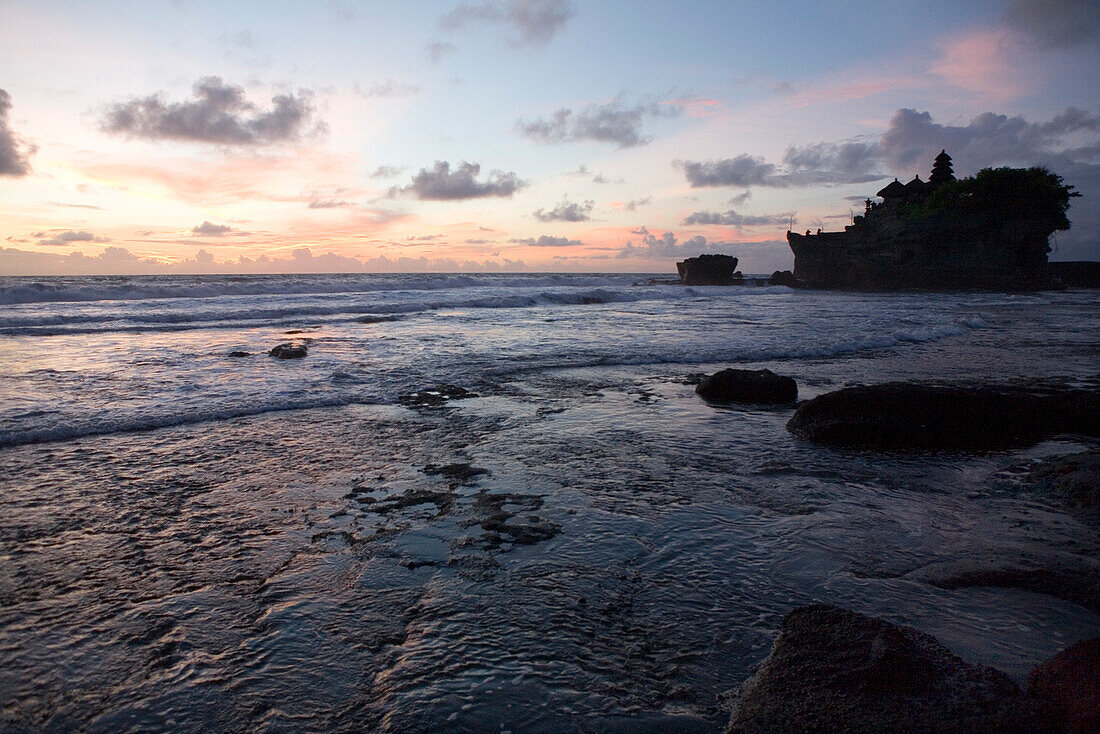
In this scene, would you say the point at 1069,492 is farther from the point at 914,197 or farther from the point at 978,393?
the point at 914,197

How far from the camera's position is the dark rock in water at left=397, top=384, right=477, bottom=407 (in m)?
6.89

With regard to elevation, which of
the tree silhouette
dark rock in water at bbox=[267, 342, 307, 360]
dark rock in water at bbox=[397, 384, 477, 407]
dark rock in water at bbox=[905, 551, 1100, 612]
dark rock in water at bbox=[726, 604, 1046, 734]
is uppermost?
the tree silhouette

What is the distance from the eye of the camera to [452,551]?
316cm

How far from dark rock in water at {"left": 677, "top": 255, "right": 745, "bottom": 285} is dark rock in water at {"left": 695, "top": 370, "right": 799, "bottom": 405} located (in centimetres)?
5204

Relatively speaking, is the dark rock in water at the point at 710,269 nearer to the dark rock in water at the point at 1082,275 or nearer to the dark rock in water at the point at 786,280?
the dark rock in water at the point at 786,280

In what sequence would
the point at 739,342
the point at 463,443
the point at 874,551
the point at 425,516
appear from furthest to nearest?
the point at 739,342
the point at 463,443
the point at 425,516
the point at 874,551

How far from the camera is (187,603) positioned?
2.64m

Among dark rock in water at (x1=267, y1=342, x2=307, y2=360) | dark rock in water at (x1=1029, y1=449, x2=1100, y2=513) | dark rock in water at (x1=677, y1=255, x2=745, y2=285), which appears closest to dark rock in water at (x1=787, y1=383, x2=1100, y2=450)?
dark rock in water at (x1=1029, y1=449, x2=1100, y2=513)

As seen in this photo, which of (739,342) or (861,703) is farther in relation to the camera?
(739,342)

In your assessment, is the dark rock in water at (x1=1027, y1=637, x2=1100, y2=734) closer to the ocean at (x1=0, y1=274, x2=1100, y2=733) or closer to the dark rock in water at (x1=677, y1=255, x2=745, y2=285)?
the ocean at (x1=0, y1=274, x2=1100, y2=733)

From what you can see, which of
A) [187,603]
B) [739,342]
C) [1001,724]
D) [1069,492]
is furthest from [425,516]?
[739,342]

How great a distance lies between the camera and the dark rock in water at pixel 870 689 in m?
1.66

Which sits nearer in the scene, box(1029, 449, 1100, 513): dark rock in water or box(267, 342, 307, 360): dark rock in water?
box(1029, 449, 1100, 513): dark rock in water

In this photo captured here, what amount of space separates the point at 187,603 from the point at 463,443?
277cm
